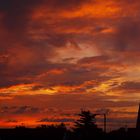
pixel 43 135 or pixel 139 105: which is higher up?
pixel 139 105

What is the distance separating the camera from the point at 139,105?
315ft

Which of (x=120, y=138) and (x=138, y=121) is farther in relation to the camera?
(x=138, y=121)

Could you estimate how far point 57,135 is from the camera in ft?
195

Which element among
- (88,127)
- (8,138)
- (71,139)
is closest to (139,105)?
(88,127)

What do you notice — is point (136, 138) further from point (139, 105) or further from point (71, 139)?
point (139, 105)

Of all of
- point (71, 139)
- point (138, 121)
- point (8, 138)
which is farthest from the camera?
point (138, 121)

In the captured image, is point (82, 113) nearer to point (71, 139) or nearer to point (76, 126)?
point (76, 126)

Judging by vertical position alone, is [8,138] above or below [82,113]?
below

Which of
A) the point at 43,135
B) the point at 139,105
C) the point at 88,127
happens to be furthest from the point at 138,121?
the point at 43,135

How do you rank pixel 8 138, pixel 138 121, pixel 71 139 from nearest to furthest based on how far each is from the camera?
1. pixel 8 138
2. pixel 71 139
3. pixel 138 121

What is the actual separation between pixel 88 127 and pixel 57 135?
117 feet

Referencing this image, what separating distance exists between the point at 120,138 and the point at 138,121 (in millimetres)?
Answer: 34279

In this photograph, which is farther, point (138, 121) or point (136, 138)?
point (138, 121)

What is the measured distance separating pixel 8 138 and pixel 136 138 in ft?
55.7
